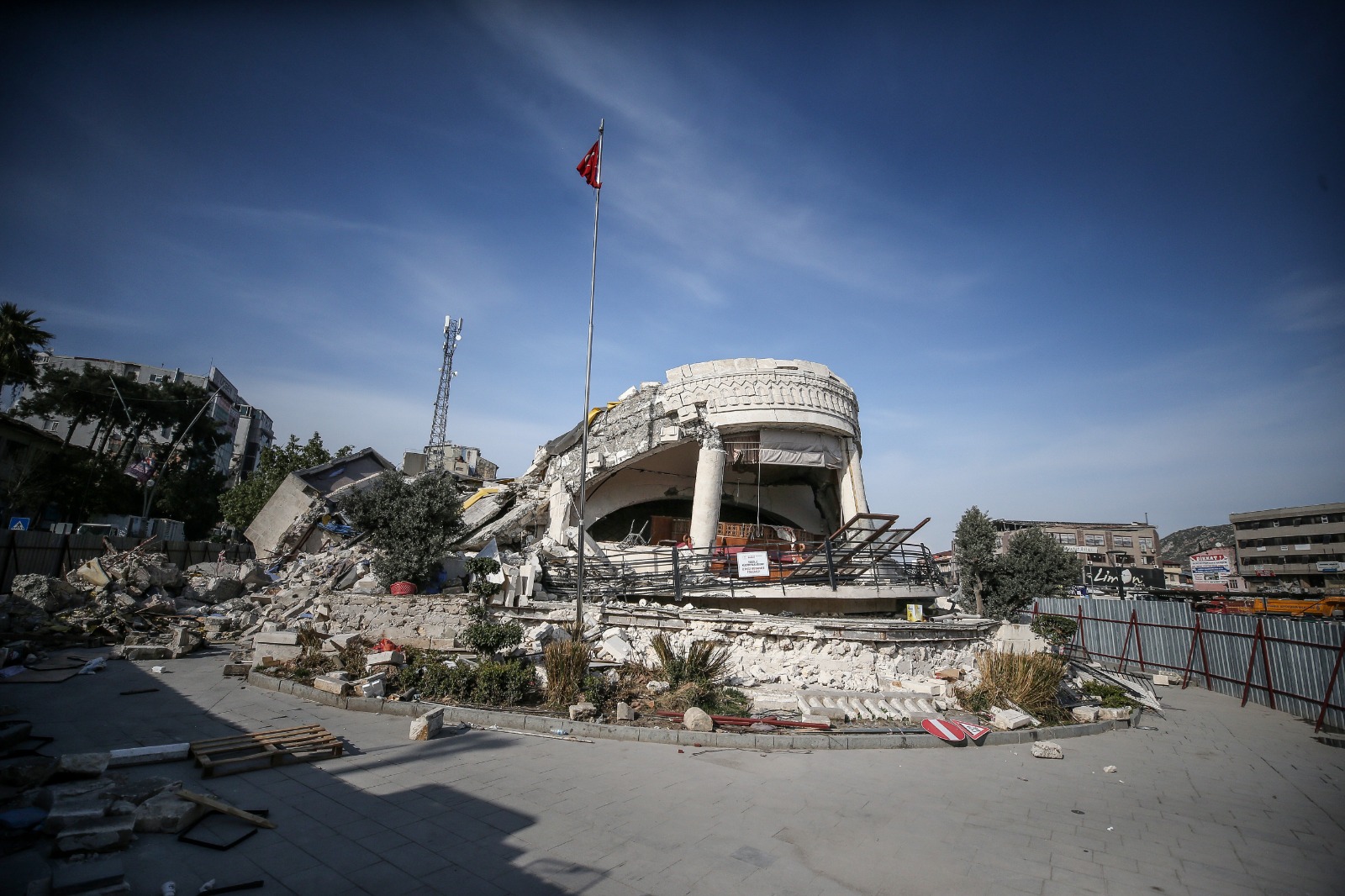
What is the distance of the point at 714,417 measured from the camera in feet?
71.4

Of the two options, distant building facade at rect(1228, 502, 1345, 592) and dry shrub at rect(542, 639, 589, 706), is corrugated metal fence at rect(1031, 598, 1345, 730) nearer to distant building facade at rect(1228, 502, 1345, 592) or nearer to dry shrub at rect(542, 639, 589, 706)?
dry shrub at rect(542, 639, 589, 706)

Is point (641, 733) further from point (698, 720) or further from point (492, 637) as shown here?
point (492, 637)

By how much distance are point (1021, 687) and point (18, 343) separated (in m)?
36.0

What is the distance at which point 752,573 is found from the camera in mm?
14195

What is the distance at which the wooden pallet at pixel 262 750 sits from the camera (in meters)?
5.97

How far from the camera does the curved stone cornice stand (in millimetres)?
21688

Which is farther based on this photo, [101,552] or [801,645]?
[101,552]

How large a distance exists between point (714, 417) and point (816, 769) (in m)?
15.1

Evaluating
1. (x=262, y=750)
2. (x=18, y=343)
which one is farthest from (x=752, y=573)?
(x=18, y=343)

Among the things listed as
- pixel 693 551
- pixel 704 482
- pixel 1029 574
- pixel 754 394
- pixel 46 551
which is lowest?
pixel 46 551

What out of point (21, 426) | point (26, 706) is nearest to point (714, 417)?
point (26, 706)

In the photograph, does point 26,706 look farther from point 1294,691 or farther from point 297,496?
point 1294,691

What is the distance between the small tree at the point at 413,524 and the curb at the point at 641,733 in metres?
5.10

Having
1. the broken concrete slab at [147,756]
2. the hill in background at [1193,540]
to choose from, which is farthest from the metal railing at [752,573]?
the hill in background at [1193,540]
